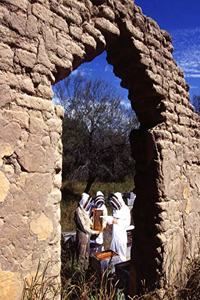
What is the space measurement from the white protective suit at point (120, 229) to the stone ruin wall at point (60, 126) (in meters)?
3.16

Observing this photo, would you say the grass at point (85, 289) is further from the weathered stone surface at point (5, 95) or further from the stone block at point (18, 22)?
the stone block at point (18, 22)

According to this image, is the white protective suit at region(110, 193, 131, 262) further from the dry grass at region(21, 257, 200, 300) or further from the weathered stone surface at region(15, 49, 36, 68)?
the weathered stone surface at region(15, 49, 36, 68)

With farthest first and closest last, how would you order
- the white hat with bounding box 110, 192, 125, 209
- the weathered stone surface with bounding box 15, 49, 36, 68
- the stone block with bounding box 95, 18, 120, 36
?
1. the white hat with bounding box 110, 192, 125, 209
2. the stone block with bounding box 95, 18, 120, 36
3. the weathered stone surface with bounding box 15, 49, 36, 68

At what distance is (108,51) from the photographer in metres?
4.71

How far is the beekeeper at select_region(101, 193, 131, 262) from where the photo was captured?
27.1 ft

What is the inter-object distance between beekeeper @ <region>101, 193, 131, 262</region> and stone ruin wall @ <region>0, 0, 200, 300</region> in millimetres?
3163

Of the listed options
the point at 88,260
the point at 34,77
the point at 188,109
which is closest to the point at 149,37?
the point at 188,109

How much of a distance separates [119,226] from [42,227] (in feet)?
19.0

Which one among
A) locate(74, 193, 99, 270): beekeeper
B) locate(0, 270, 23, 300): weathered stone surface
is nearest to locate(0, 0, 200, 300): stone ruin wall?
locate(0, 270, 23, 300): weathered stone surface

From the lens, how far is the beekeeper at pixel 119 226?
27.1 feet

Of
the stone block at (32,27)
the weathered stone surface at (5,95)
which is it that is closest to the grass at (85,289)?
the weathered stone surface at (5,95)

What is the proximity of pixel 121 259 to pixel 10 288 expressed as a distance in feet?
17.4

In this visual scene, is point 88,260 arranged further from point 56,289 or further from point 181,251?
point 56,289

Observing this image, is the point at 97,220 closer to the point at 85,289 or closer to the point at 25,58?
the point at 85,289
